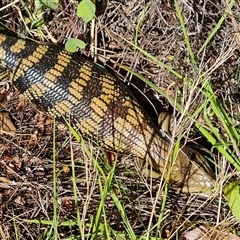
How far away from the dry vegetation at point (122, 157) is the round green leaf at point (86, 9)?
231mm

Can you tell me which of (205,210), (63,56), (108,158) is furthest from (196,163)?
(63,56)

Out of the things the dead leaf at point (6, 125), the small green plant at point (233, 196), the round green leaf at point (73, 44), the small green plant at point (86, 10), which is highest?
the small green plant at point (86, 10)

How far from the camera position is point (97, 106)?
12.8ft

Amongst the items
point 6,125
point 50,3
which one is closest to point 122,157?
point 6,125

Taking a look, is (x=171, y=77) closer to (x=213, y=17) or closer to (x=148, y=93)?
(x=148, y=93)

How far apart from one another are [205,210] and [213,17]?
127 centimetres

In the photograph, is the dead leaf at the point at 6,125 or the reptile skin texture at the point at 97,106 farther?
the dead leaf at the point at 6,125

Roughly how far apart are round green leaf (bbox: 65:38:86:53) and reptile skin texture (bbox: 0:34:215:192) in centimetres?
A: 6

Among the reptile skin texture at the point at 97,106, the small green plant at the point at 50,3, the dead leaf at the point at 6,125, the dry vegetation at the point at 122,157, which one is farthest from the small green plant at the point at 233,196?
the small green plant at the point at 50,3

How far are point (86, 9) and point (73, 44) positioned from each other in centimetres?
27

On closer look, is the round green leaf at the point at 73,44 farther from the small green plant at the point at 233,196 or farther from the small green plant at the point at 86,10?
the small green plant at the point at 233,196

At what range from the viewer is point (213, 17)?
158 inches

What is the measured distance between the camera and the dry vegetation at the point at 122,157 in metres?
3.65

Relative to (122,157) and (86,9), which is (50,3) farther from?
(122,157)
